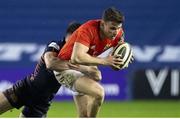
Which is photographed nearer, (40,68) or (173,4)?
(40,68)

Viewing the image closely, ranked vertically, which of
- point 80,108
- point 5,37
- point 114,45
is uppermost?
point 114,45

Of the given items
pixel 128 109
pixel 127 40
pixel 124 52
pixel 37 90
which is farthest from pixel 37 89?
pixel 127 40

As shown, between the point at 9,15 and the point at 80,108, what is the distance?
6.49 metres

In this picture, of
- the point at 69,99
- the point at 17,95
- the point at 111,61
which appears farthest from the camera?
the point at 69,99

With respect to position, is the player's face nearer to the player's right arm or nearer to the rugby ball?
the rugby ball

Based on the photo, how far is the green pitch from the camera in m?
14.6

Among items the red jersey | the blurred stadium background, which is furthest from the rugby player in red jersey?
the blurred stadium background

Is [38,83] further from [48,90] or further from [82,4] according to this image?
[82,4]

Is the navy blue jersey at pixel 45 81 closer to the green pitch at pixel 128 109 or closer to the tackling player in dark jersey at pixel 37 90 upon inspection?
the tackling player in dark jersey at pixel 37 90

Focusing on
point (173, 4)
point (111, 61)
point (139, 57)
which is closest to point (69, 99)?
point (139, 57)

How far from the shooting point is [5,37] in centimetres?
1703

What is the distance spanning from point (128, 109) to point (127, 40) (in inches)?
73.0

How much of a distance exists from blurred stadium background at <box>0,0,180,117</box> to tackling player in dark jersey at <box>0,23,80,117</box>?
19.2 ft

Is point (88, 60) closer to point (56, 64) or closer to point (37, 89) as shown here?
point (56, 64)
